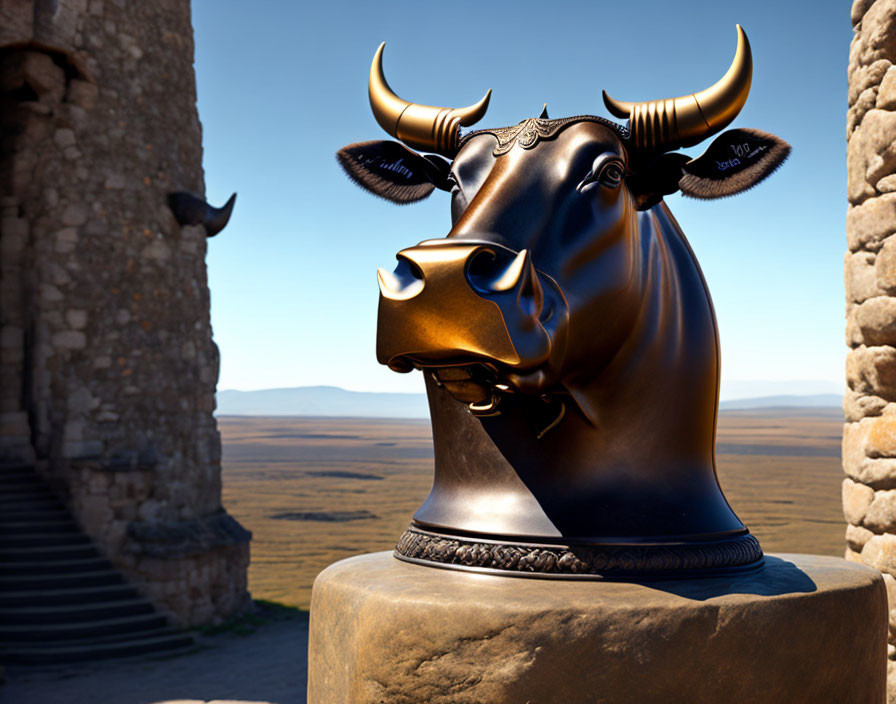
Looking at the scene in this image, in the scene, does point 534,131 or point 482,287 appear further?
point 534,131

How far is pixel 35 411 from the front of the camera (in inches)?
364

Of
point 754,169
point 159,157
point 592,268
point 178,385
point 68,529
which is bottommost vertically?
point 68,529

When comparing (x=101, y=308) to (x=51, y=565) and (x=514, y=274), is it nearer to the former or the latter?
(x=51, y=565)

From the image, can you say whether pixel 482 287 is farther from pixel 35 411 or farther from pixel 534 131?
pixel 35 411

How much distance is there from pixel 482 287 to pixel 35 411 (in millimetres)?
9098

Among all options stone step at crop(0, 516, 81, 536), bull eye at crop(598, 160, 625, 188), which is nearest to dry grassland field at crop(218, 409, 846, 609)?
stone step at crop(0, 516, 81, 536)

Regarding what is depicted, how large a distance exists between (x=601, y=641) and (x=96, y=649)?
7.72m

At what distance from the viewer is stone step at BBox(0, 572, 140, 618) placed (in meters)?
8.23

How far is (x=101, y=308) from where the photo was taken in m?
9.27

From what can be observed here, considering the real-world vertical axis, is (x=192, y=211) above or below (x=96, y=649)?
above

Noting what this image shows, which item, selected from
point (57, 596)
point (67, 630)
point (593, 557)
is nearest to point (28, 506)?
point (57, 596)

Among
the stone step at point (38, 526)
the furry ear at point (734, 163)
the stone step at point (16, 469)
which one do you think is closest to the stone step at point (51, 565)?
the stone step at point (38, 526)

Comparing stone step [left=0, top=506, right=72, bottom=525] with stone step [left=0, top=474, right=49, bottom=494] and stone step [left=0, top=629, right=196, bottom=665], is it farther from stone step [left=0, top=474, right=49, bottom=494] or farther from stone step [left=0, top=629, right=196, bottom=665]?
stone step [left=0, top=629, right=196, bottom=665]

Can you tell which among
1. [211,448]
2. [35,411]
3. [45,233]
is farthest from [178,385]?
[45,233]
